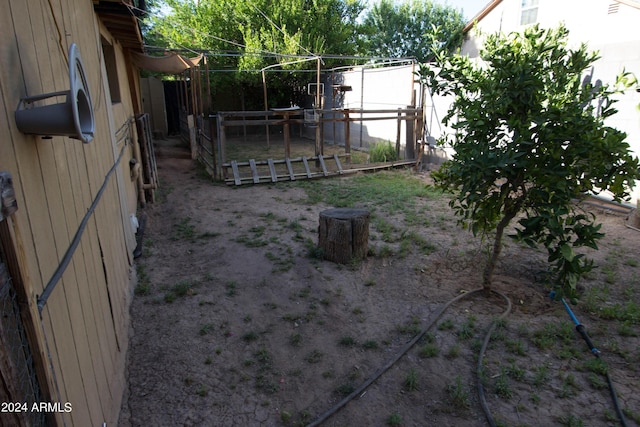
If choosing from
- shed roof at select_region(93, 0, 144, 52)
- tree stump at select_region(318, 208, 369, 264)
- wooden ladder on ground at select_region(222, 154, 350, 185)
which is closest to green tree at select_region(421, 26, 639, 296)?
tree stump at select_region(318, 208, 369, 264)

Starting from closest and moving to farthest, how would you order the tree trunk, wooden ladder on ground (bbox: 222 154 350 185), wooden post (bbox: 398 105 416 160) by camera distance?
the tree trunk, wooden ladder on ground (bbox: 222 154 350 185), wooden post (bbox: 398 105 416 160)

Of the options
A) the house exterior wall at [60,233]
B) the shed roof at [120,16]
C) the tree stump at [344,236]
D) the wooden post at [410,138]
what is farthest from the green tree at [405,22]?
the house exterior wall at [60,233]

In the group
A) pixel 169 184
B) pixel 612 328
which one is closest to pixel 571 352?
pixel 612 328

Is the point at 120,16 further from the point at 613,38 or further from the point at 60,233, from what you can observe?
the point at 613,38

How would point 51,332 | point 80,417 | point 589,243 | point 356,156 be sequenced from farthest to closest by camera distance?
point 356,156 < point 589,243 < point 80,417 < point 51,332

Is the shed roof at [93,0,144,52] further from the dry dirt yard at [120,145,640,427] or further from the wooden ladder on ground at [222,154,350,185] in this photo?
the wooden ladder on ground at [222,154,350,185]

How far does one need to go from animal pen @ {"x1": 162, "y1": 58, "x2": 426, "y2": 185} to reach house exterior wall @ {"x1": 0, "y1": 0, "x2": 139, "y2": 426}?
5.68 meters

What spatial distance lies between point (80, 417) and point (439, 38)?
407cm

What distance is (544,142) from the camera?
343 cm

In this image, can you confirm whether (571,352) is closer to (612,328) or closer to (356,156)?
(612,328)

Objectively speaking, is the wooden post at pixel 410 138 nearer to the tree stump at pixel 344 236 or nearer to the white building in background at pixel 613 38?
the white building in background at pixel 613 38

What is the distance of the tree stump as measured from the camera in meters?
4.92

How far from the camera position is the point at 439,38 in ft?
13.1

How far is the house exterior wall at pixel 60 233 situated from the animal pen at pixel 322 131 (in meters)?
5.68
